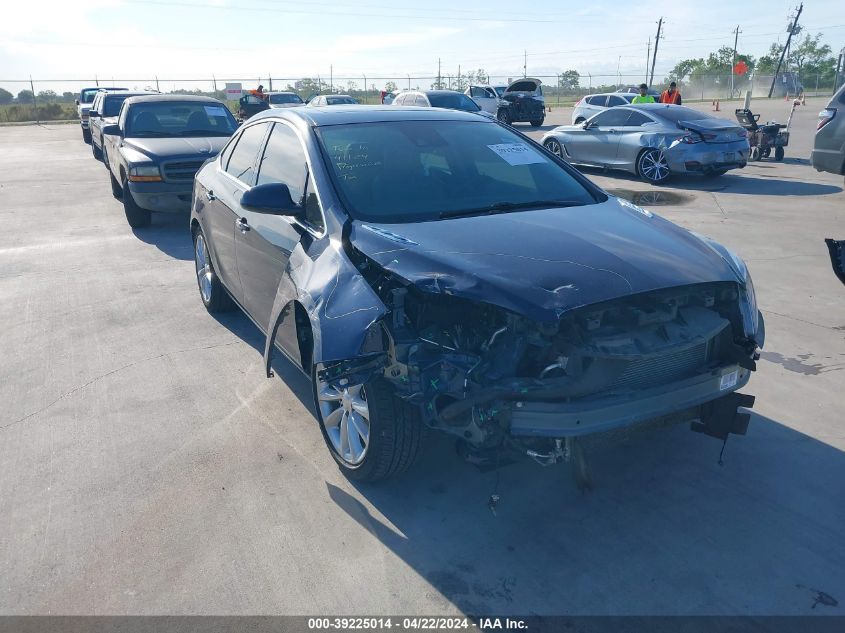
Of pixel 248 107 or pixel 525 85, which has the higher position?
pixel 525 85

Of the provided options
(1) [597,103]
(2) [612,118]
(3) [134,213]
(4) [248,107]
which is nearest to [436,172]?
(3) [134,213]

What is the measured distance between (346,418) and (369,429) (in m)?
0.30

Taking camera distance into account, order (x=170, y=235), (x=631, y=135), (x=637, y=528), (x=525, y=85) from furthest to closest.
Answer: (x=525, y=85), (x=631, y=135), (x=170, y=235), (x=637, y=528)

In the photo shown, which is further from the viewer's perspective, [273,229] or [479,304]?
[273,229]

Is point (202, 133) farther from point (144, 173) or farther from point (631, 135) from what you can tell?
point (631, 135)

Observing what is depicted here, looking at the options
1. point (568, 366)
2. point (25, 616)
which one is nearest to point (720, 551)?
point (568, 366)

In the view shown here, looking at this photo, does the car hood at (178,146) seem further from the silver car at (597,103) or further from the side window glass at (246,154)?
the silver car at (597,103)

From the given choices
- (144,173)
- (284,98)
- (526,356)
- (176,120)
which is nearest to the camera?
(526,356)

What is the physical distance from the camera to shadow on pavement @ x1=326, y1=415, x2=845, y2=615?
297 centimetres

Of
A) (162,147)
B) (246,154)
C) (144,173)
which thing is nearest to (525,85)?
(162,147)

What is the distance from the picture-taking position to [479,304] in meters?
3.26

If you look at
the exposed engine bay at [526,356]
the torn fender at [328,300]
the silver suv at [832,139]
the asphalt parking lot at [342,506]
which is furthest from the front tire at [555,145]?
the exposed engine bay at [526,356]

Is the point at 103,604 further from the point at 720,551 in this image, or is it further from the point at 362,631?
the point at 720,551

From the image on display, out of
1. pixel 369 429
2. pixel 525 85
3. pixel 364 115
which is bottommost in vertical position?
pixel 369 429
